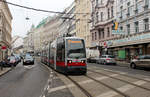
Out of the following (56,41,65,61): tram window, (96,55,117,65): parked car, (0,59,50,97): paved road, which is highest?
(56,41,65,61): tram window

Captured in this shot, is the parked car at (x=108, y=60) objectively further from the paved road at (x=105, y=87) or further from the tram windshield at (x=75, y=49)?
the paved road at (x=105, y=87)

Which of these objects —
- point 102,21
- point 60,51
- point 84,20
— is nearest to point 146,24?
point 102,21

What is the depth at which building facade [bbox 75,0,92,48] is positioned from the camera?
52188 millimetres

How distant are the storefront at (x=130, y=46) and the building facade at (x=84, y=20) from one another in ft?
47.3

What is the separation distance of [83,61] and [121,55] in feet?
71.6

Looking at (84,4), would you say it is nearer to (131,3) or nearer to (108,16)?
(108,16)

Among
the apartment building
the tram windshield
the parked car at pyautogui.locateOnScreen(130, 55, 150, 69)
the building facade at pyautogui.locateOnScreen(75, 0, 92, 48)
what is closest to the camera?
the tram windshield

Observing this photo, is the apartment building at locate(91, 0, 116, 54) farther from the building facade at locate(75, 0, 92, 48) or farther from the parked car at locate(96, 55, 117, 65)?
the parked car at locate(96, 55, 117, 65)

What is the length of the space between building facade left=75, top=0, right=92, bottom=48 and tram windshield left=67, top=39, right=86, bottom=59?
119ft

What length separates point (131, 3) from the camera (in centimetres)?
3181

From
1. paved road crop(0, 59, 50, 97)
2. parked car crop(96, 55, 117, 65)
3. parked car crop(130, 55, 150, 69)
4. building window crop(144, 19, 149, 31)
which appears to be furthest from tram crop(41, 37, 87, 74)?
building window crop(144, 19, 149, 31)

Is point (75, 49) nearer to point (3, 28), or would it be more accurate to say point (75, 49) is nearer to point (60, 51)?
point (60, 51)

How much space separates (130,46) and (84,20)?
24729mm

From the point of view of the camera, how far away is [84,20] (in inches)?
2158
